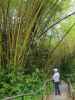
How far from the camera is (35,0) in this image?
20.0 metres

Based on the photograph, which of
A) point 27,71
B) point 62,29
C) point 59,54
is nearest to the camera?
point 27,71

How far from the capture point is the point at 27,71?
21.4m

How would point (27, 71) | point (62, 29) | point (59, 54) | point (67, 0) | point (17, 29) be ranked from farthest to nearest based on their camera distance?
1. point (59, 54)
2. point (62, 29)
3. point (67, 0)
4. point (27, 71)
5. point (17, 29)

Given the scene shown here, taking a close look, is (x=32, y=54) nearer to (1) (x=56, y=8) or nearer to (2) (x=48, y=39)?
(1) (x=56, y=8)

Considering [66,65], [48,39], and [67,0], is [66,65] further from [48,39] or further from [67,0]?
[67,0]

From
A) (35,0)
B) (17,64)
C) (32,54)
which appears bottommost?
(17,64)

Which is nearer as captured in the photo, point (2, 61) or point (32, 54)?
point (2, 61)

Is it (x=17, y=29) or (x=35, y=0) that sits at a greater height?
(x=35, y=0)

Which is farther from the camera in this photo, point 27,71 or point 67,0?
point 67,0

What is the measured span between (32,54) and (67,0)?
359cm

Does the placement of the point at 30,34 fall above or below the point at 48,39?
below

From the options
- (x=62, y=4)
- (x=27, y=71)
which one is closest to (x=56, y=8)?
(x=62, y=4)

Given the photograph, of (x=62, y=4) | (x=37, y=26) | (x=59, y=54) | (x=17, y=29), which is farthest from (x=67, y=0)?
(x=59, y=54)

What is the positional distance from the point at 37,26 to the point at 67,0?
2.44 metres
